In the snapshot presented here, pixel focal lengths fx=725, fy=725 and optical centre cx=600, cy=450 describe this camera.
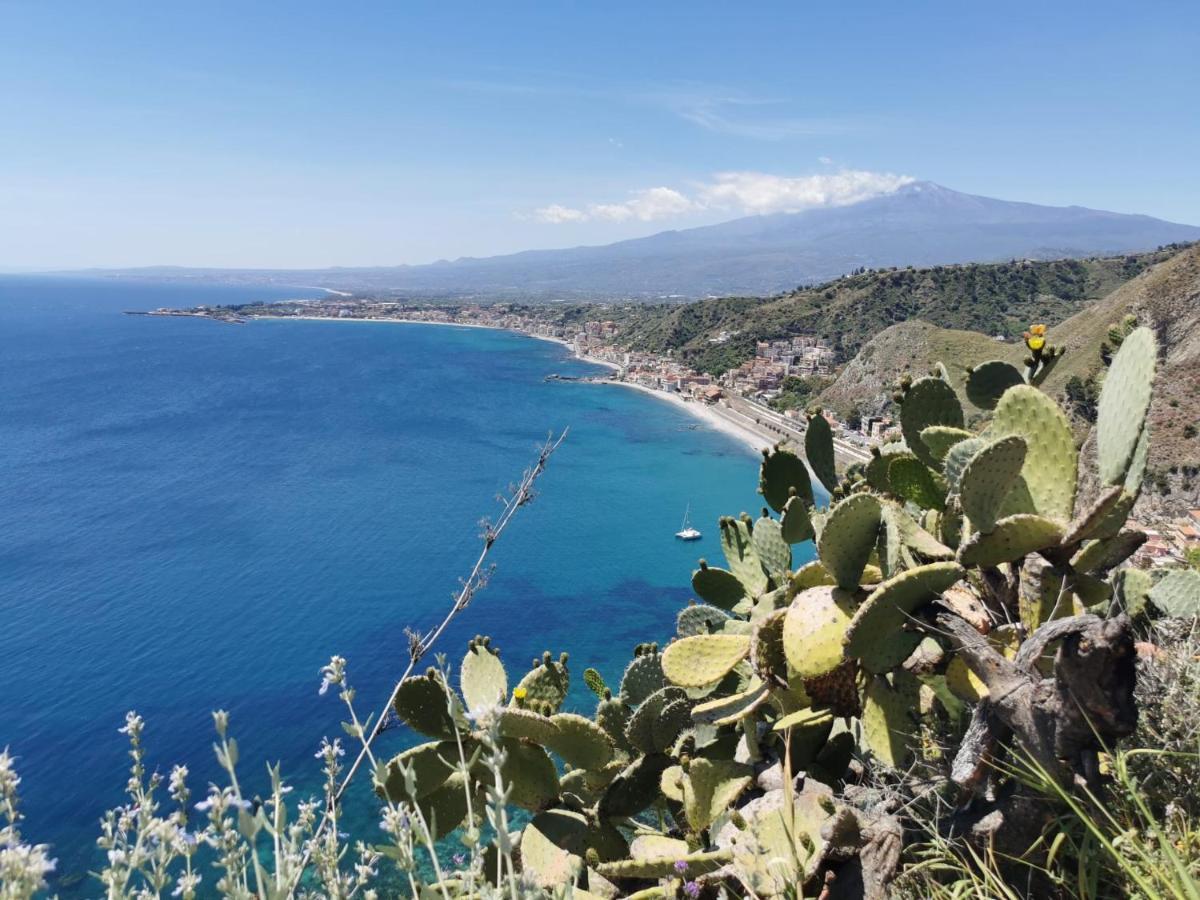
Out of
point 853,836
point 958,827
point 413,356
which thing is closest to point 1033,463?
point 958,827

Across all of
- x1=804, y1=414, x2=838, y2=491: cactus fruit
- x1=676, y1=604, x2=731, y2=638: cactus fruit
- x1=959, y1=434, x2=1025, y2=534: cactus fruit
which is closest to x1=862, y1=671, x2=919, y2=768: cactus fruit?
x1=959, y1=434, x2=1025, y2=534: cactus fruit

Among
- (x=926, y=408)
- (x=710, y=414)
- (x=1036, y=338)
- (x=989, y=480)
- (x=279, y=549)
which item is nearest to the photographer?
(x=989, y=480)

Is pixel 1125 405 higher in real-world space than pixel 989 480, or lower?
higher

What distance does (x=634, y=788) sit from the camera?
2.83 meters

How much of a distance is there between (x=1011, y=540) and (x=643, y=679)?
1595 mm

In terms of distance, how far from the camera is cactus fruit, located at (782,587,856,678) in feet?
7.04

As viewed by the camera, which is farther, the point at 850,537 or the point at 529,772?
the point at 529,772

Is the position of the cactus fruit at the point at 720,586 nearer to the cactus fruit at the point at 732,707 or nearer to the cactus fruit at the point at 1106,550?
the cactus fruit at the point at 732,707

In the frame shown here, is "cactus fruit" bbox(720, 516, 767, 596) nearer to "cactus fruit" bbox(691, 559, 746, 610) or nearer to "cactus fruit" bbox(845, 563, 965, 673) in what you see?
"cactus fruit" bbox(691, 559, 746, 610)

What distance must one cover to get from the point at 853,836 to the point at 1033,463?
4.08 feet

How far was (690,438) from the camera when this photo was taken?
46.7 meters

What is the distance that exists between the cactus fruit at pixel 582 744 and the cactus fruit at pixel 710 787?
0.40m

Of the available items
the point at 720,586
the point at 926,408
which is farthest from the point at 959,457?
the point at 720,586

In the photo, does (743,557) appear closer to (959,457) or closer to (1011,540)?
(959,457)
